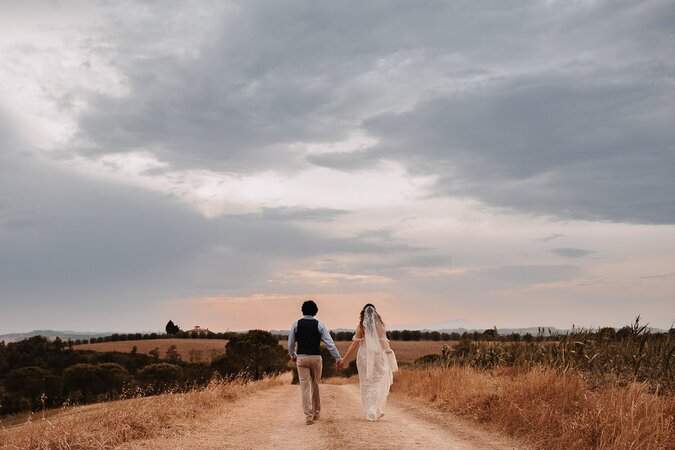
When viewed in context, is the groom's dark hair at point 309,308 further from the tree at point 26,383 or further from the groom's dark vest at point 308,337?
the tree at point 26,383

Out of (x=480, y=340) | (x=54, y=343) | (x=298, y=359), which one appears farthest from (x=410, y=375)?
(x=54, y=343)

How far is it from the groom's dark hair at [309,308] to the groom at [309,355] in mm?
197

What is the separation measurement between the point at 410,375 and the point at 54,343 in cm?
10391

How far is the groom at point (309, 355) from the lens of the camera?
1485 cm

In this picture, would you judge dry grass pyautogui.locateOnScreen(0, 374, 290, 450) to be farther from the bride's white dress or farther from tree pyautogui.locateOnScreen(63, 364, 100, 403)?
tree pyautogui.locateOnScreen(63, 364, 100, 403)

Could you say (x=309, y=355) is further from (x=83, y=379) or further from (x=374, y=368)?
(x=83, y=379)

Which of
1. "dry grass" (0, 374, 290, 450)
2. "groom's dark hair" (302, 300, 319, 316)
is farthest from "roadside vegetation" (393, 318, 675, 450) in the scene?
"dry grass" (0, 374, 290, 450)

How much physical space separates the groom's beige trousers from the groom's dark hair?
46.6 inches

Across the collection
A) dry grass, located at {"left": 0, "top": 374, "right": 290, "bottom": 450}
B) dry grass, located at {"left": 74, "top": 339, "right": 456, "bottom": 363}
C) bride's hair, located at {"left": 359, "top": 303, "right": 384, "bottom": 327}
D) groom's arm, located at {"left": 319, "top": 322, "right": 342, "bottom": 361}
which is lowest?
dry grass, located at {"left": 74, "top": 339, "right": 456, "bottom": 363}

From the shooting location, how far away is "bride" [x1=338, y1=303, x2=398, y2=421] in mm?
15617

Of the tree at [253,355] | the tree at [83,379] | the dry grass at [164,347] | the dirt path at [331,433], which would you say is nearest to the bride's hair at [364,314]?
the dirt path at [331,433]

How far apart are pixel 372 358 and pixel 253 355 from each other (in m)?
50.9

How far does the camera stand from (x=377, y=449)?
35.6ft

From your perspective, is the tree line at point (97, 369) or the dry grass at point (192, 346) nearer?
the tree line at point (97, 369)
